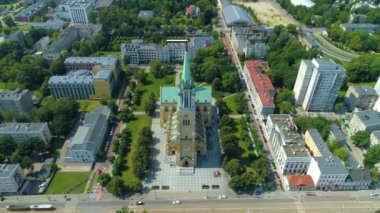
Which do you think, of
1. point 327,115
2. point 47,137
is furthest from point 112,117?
point 327,115

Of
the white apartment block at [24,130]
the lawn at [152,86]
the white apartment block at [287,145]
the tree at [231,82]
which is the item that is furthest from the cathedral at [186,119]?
the white apartment block at [24,130]

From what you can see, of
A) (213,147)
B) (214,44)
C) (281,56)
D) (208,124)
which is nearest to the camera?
(213,147)

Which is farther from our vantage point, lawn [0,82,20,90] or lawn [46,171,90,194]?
lawn [0,82,20,90]

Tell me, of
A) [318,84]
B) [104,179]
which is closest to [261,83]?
[318,84]

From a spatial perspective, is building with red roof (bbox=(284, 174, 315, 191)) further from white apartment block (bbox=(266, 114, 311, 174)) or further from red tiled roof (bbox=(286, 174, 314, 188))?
white apartment block (bbox=(266, 114, 311, 174))

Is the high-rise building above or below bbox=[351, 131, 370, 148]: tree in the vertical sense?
above

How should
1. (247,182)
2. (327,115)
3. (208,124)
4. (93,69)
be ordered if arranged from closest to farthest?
(247,182)
(208,124)
(327,115)
(93,69)

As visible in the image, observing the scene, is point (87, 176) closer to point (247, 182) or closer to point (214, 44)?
point (247, 182)

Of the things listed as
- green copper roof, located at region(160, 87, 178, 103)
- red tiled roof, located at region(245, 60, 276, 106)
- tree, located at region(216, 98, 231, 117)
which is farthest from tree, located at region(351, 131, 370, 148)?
green copper roof, located at region(160, 87, 178, 103)
